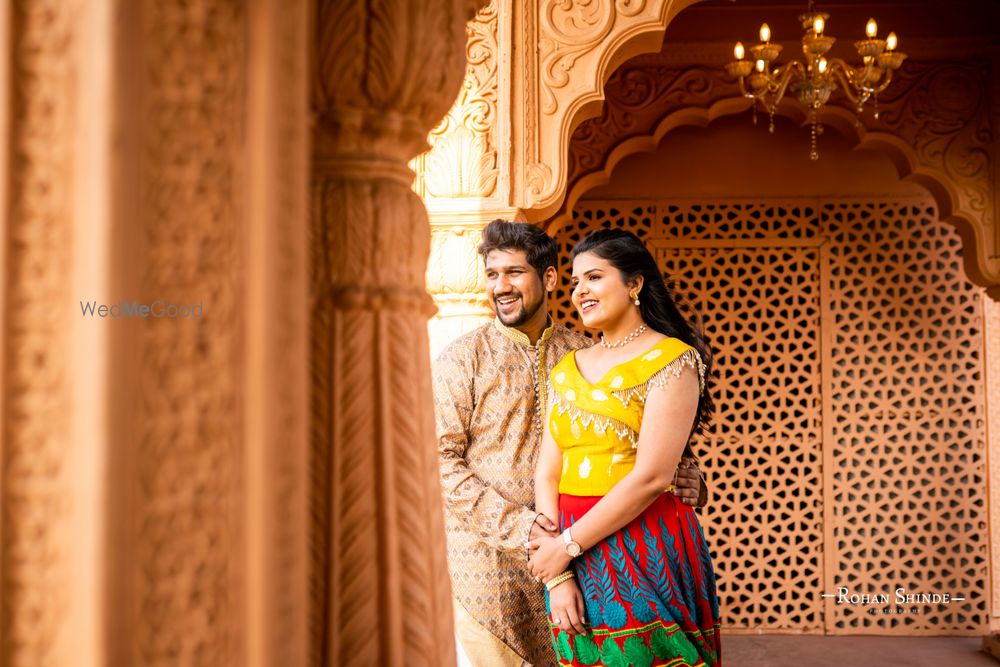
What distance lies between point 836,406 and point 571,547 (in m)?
3.90

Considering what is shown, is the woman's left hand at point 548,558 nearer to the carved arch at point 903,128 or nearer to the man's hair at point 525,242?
the man's hair at point 525,242

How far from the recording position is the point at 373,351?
103cm

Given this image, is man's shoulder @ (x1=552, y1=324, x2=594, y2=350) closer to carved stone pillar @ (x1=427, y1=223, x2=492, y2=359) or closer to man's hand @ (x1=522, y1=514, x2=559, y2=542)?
man's hand @ (x1=522, y1=514, x2=559, y2=542)

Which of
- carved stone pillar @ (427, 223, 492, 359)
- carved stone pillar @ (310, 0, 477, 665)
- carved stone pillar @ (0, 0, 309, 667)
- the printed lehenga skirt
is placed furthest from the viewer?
carved stone pillar @ (427, 223, 492, 359)

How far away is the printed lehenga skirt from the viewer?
2.24 meters

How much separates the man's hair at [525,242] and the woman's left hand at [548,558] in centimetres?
74

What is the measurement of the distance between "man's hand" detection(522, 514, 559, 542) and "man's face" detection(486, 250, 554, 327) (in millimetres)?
565

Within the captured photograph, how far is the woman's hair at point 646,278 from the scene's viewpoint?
2477mm

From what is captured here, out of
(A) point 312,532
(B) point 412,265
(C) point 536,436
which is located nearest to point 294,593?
(A) point 312,532

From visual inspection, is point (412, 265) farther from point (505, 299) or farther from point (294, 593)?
point (505, 299)

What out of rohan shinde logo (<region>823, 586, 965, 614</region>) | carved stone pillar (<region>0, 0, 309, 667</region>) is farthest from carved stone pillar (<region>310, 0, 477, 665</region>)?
rohan shinde logo (<region>823, 586, 965, 614</region>)

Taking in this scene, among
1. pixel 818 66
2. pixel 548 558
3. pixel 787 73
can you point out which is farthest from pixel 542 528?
pixel 787 73

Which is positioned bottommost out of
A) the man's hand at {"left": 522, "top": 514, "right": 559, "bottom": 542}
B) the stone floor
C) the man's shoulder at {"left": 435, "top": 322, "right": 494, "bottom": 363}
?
the stone floor

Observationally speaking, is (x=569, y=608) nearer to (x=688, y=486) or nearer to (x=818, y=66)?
(x=688, y=486)
